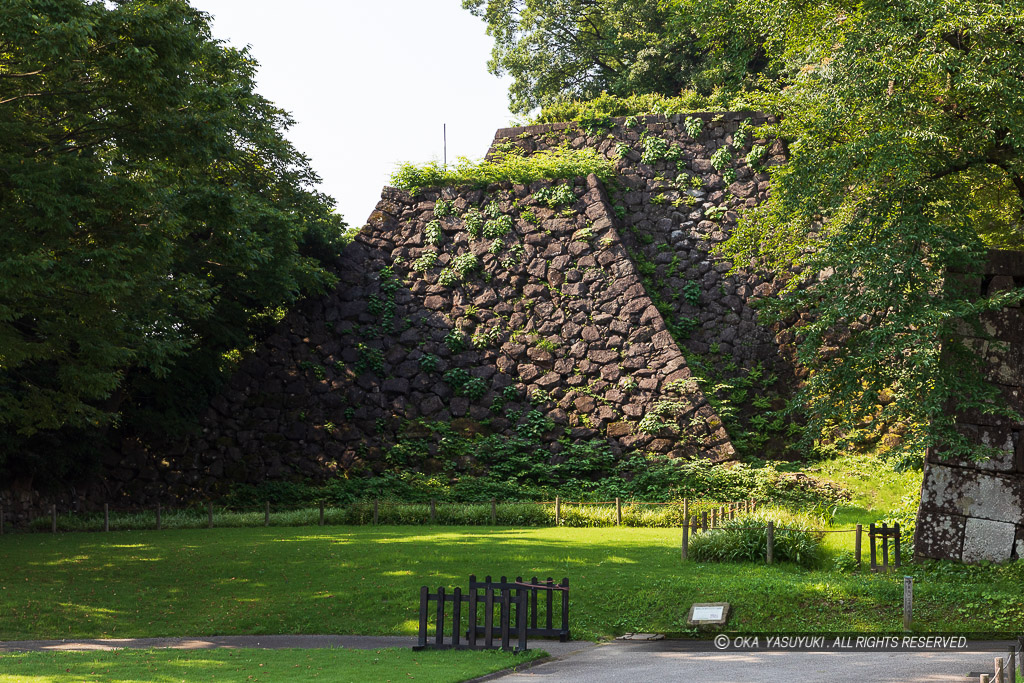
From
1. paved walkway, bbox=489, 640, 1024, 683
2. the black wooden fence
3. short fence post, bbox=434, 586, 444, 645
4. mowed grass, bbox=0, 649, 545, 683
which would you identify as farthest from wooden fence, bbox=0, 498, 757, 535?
mowed grass, bbox=0, 649, 545, 683

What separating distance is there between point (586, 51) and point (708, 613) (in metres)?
30.6

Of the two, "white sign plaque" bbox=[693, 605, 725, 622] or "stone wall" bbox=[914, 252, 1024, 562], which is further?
"stone wall" bbox=[914, 252, 1024, 562]

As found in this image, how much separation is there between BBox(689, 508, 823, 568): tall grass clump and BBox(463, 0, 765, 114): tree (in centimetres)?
2324

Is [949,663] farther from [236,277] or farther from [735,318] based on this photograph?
[236,277]

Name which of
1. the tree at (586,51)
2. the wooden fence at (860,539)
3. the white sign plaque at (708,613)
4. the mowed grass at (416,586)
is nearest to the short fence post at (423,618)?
the mowed grass at (416,586)

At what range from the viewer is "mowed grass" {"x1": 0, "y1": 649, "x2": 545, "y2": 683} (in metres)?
10.2

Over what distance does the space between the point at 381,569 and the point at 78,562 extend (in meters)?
6.62

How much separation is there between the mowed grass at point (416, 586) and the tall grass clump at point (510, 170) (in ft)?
45.9

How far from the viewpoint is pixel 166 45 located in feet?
48.9

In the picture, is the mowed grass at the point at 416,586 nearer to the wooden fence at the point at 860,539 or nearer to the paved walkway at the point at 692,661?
the wooden fence at the point at 860,539

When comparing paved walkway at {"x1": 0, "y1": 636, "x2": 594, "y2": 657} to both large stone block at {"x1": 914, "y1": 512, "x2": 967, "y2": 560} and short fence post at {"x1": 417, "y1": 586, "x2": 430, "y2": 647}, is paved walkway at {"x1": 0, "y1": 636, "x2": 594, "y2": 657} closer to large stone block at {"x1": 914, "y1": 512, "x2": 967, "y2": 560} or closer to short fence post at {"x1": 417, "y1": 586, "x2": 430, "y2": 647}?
short fence post at {"x1": 417, "y1": 586, "x2": 430, "y2": 647}

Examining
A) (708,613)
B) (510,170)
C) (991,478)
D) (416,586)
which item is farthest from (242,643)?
(510,170)

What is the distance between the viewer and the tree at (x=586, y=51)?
36469mm

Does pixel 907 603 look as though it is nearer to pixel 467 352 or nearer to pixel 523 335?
pixel 523 335
